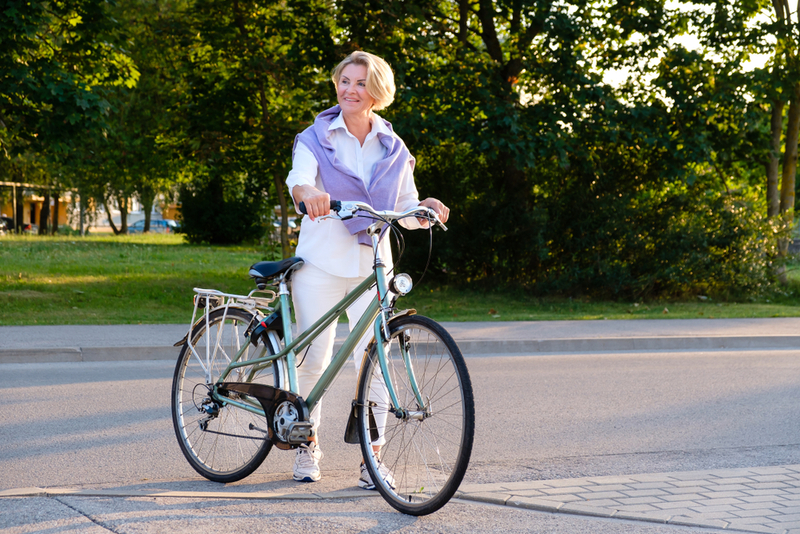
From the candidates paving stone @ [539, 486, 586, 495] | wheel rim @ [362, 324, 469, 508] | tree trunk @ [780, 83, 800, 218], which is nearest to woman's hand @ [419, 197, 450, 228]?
wheel rim @ [362, 324, 469, 508]

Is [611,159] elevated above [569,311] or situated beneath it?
elevated above

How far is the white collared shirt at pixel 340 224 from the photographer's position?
420 centimetres

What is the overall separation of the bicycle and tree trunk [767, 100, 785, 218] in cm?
1614

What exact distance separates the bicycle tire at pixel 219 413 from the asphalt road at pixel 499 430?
0.13 metres

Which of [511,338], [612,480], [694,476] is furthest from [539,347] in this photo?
[612,480]

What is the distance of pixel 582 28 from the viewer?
49.2 ft

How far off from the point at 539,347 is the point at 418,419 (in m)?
6.97

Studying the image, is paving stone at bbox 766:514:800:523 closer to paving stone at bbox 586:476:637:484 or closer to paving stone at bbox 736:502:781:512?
paving stone at bbox 736:502:781:512

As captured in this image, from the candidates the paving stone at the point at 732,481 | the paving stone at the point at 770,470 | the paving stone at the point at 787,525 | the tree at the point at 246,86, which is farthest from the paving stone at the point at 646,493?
the tree at the point at 246,86

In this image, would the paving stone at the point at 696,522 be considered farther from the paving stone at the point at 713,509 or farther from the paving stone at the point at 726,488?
the paving stone at the point at 726,488

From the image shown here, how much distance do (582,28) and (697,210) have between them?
189 inches

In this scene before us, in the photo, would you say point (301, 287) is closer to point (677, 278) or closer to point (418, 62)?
point (418, 62)

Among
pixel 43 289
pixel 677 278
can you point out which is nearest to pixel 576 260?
pixel 677 278

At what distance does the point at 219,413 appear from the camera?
4410mm
